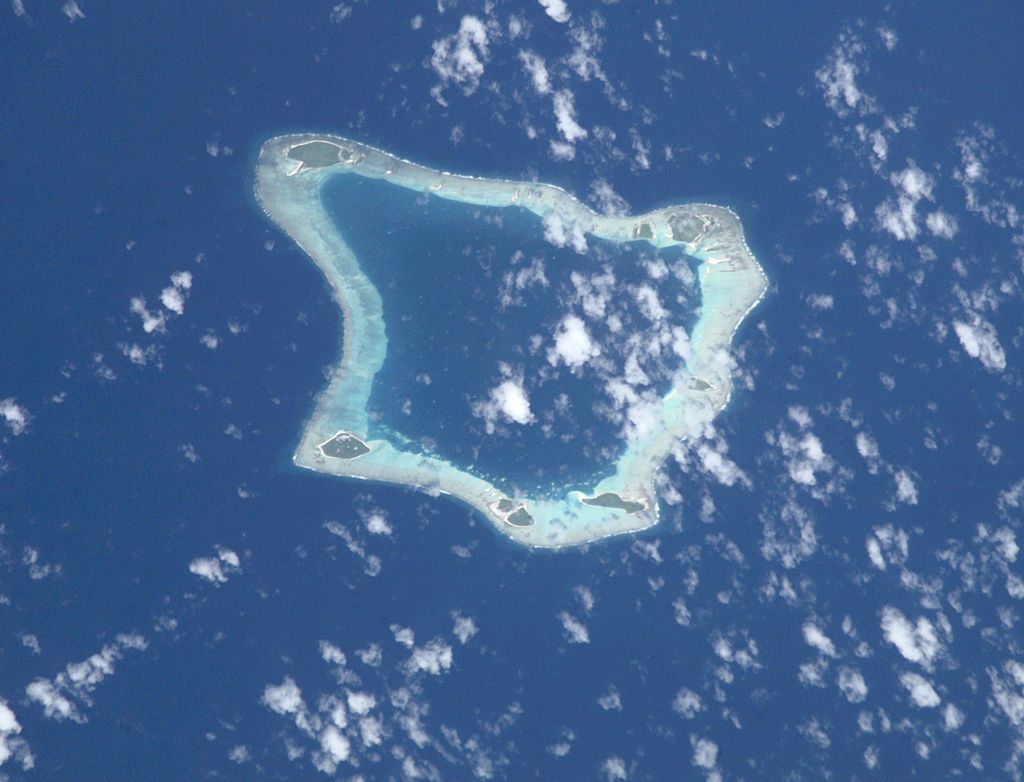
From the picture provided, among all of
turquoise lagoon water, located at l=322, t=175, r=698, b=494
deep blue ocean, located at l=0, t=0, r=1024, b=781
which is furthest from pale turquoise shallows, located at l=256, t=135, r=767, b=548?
deep blue ocean, located at l=0, t=0, r=1024, b=781

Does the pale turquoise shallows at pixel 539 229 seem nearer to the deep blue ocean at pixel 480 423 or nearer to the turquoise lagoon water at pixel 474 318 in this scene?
the turquoise lagoon water at pixel 474 318

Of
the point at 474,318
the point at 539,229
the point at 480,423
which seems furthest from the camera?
the point at 480,423

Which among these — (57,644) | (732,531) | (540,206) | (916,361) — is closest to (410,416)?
(540,206)

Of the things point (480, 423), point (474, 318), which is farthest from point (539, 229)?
point (480, 423)

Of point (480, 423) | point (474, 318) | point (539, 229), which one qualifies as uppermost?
point (539, 229)

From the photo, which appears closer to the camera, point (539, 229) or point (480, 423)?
point (539, 229)

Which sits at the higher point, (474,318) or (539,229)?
(539,229)

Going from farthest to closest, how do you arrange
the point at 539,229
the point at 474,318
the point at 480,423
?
the point at 480,423 < the point at 539,229 < the point at 474,318

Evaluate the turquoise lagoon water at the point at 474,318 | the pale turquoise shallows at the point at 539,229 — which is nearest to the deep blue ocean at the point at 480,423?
the turquoise lagoon water at the point at 474,318

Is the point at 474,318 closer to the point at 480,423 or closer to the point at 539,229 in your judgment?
the point at 480,423
